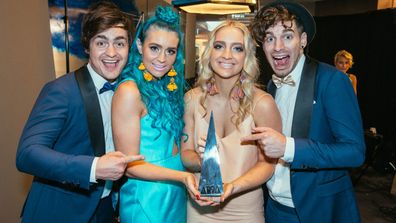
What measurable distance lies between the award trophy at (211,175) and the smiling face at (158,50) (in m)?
0.49

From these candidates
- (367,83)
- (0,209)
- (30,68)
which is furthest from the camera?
(367,83)

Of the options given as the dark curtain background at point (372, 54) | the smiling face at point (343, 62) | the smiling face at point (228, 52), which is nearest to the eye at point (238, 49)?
the smiling face at point (228, 52)

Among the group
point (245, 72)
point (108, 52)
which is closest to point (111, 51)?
point (108, 52)

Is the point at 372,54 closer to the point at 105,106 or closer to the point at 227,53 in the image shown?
the point at 227,53

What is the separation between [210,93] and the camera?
1868mm

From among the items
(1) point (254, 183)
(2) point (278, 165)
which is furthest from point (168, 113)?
(2) point (278, 165)

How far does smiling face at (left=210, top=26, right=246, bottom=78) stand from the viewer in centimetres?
173

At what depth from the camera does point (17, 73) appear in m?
2.51

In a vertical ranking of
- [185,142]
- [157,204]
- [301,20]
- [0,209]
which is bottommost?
[0,209]

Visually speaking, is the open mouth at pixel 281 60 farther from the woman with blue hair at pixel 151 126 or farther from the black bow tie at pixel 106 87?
the black bow tie at pixel 106 87

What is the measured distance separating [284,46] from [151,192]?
107 cm

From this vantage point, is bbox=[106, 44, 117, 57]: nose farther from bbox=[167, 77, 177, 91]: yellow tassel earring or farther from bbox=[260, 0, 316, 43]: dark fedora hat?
bbox=[260, 0, 316, 43]: dark fedora hat

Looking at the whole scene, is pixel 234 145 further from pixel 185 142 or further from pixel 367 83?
pixel 367 83

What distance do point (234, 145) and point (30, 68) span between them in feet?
6.01
